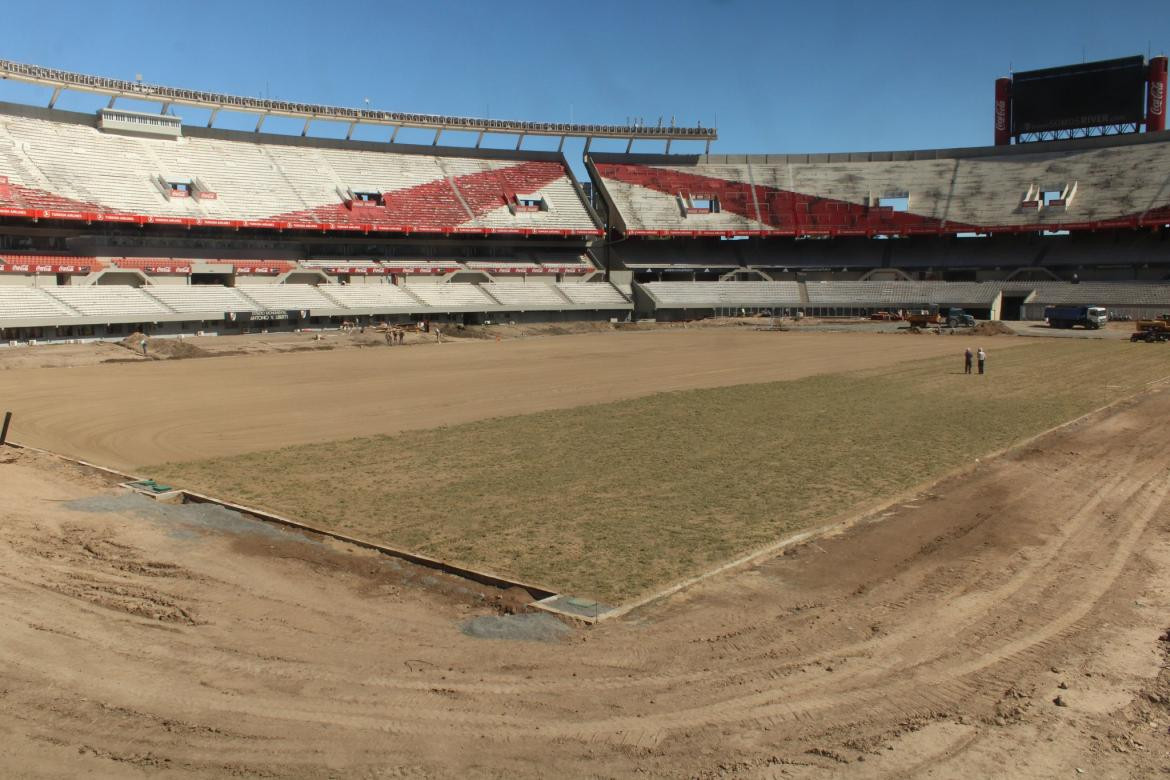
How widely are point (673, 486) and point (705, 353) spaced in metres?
34.7

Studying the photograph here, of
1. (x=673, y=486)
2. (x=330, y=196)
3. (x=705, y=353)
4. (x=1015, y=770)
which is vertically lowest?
(x=1015, y=770)

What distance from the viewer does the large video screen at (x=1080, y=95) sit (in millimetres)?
81250

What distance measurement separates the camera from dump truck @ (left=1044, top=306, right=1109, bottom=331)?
227 feet

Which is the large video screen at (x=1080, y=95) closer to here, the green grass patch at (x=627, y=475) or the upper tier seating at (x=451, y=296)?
the upper tier seating at (x=451, y=296)

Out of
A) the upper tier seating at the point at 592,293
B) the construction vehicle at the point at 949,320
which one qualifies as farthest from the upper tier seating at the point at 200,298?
the construction vehicle at the point at 949,320

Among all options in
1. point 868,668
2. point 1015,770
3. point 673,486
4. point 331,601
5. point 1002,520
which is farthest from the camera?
point 673,486

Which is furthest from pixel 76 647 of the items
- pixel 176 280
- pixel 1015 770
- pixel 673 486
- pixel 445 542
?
pixel 176 280

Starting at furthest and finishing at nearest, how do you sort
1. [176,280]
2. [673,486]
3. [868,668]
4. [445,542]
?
1. [176,280]
2. [673,486]
3. [445,542]
4. [868,668]

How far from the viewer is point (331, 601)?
10945 mm

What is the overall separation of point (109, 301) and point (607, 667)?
54803 millimetres

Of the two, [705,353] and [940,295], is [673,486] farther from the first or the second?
[940,295]

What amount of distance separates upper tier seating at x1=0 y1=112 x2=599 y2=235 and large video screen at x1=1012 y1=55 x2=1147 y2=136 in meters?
44.0

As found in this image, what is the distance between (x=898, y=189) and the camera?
89.9m

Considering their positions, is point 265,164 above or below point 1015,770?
above
